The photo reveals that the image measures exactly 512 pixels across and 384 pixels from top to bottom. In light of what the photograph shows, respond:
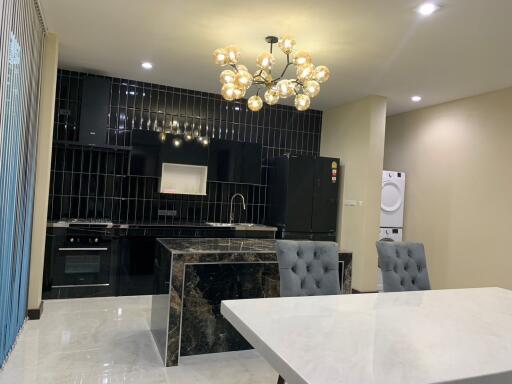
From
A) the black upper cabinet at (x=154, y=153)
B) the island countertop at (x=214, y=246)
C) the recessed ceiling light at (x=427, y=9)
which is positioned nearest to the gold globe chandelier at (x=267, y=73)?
the recessed ceiling light at (x=427, y=9)

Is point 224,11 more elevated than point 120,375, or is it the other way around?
point 224,11

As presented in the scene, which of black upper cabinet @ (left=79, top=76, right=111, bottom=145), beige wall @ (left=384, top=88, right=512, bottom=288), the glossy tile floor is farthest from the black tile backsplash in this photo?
beige wall @ (left=384, top=88, right=512, bottom=288)

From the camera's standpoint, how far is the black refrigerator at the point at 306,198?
17.6 feet

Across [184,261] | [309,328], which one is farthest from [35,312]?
[309,328]

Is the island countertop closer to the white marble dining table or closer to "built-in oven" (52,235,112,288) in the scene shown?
the white marble dining table

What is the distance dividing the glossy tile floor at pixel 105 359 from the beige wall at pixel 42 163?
39cm

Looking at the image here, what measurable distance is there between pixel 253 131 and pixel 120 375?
4015 mm

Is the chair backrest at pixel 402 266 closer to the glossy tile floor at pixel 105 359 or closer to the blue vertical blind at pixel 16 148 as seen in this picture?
the glossy tile floor at pixel 105 359

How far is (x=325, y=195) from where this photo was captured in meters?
5.55

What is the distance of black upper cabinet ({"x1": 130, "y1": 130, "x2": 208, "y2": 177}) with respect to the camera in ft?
16.2

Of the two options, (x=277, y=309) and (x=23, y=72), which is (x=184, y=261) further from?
(x=23, y=72)

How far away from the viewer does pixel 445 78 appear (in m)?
4.25

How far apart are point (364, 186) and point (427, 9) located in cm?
272

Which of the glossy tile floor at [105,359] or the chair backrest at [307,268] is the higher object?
the chair backrest at [307,268]
